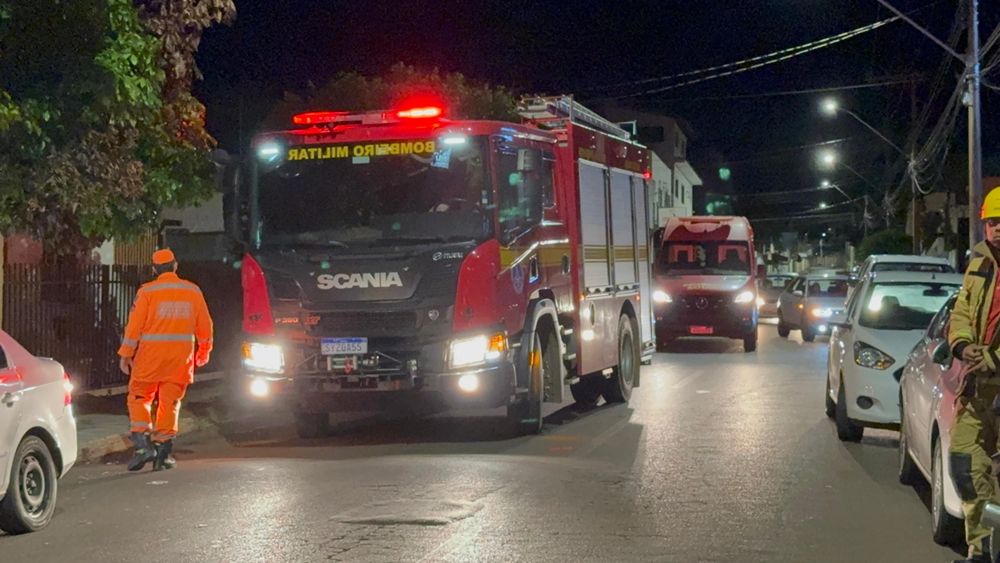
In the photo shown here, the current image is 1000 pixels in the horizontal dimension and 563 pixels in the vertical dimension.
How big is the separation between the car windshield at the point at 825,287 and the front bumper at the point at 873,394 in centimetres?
1770

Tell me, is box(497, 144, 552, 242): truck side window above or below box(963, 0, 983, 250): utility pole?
below

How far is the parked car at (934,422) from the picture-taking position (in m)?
7.04

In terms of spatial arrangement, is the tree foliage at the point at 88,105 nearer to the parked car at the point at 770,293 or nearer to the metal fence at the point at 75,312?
the metal fence at the point at 75,312

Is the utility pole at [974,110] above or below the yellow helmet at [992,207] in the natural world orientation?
above

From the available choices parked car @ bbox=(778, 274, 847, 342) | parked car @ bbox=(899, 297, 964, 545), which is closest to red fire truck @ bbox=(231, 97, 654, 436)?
parked car @ bbox=(899, 297, 964, 545)

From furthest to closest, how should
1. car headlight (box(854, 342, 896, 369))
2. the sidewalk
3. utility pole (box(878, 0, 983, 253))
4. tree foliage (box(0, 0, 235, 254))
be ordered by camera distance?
1. utility pole (box(878, 0, 983, 253))
2. the sidewalk
3. car headlight (box(854, 342, 896, 369))
4. tree foliage (box(0, 0, 235, 254))

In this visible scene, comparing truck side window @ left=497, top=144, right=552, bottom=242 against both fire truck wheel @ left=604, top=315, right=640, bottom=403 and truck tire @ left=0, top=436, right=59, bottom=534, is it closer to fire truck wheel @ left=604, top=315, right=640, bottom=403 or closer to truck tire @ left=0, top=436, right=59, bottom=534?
fire truck wheel @ left=604, top=315, right=640, bottom=403

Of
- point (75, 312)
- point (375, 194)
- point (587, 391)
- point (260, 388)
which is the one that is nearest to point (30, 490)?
point (260, 388)

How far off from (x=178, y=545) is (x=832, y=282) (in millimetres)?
23804

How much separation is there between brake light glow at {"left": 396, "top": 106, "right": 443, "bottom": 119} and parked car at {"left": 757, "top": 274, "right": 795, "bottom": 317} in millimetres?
31746

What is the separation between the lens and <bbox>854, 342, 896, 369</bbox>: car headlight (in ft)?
37.0

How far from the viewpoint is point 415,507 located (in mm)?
8375

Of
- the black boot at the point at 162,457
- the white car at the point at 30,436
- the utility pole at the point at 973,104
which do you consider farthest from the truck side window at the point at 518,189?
the utility pole at the point at 973,104

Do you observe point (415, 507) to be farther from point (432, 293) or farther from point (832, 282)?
point (832, 282)
